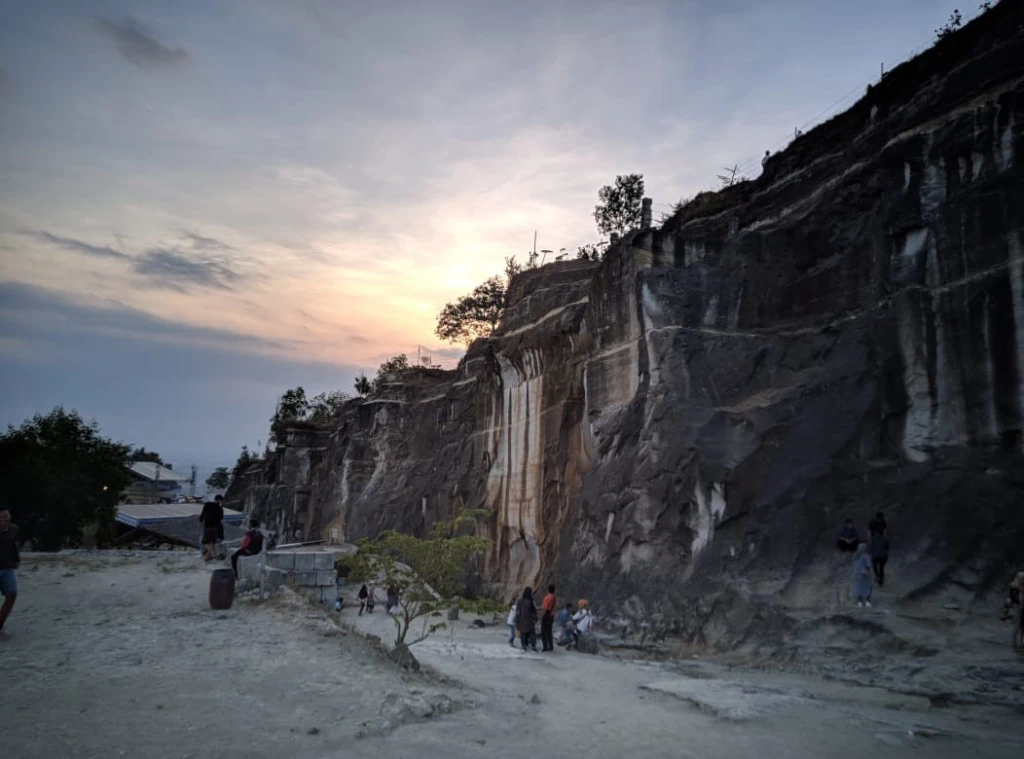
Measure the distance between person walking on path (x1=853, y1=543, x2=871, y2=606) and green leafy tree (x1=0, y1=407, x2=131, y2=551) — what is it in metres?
33.0

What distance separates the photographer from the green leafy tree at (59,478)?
105ft

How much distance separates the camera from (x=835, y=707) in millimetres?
9961

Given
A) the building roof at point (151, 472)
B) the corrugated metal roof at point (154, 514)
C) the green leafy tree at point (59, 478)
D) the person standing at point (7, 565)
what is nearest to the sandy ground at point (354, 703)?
the person standing at point (7, 565)

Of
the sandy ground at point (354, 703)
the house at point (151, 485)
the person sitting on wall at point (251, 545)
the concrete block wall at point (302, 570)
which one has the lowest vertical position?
the sandy ground at point (354, 703)

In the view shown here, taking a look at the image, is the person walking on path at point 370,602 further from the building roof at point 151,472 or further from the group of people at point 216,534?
the building roof at point 151,472

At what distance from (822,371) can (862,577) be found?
5.35 m

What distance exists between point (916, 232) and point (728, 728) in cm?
1252

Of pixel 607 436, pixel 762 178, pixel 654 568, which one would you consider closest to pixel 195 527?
pixel 607 436

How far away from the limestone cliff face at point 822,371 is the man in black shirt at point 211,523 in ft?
32.1

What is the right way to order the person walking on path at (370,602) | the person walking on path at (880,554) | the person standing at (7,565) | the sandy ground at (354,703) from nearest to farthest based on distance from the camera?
the sandy ground at (354,703) < the person standing at (7,565) < the person walking on path at (880,554) < the person walking on path at (370,602)

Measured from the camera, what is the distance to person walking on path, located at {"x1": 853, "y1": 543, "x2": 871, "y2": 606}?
1369 centimetres

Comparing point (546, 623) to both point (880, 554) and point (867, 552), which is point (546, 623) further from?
point (880, 554)

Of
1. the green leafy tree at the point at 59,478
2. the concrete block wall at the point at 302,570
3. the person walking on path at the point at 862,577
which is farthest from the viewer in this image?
the green leafy tree at the point at 59,478

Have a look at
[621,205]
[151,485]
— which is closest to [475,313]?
[621,205]
